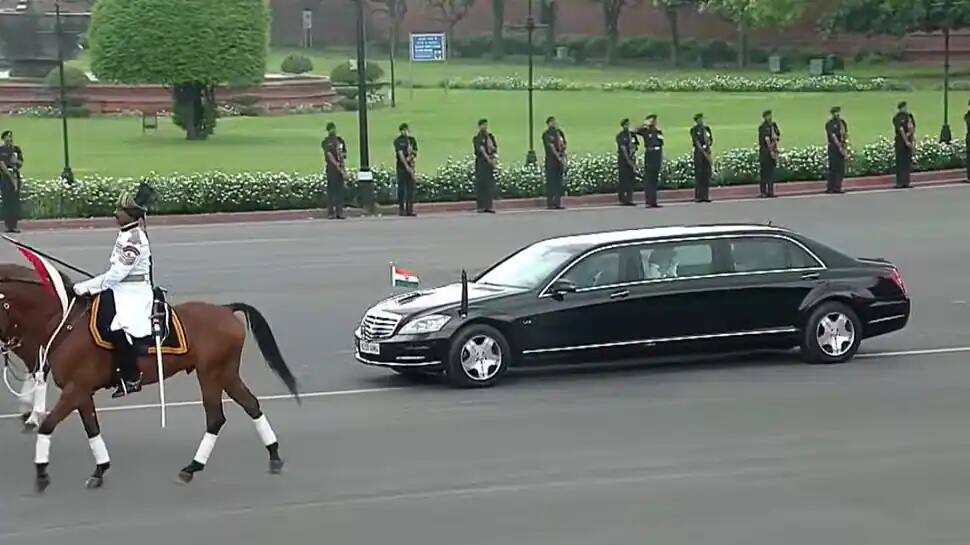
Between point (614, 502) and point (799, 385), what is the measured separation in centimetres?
472

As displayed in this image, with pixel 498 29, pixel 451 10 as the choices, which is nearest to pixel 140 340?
pixel 498 29

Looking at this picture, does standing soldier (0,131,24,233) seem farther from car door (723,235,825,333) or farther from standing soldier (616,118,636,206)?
car door (723,235,825,333)

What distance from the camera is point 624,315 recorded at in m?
15.1

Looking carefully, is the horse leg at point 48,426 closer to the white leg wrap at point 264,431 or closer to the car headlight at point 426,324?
the white leg wrap at point 264,431

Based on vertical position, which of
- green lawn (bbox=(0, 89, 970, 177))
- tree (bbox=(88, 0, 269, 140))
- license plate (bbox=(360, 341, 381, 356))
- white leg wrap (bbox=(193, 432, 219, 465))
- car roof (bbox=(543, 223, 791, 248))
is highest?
tree (bbox=(88, 0, 269, 140))

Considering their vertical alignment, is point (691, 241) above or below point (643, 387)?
above

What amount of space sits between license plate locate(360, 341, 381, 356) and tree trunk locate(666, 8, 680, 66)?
79.7 m

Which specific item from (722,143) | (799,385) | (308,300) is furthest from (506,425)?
(722,143)

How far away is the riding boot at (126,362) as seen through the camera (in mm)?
10912

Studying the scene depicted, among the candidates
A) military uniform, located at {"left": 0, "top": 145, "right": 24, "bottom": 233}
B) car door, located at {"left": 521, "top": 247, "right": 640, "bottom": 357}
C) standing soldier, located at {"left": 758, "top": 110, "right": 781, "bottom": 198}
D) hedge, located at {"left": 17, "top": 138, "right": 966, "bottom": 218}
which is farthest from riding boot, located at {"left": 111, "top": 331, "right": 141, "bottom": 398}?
standing soldier, located at {"left": 758, "top": 110, "right": 781, "bottom": 198}

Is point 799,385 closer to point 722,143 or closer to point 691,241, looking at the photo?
point 691,241

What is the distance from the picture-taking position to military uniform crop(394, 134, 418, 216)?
32906mm

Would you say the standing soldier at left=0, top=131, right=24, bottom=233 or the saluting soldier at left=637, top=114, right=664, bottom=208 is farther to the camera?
the saluting soldier at left=637, top=114, right=664, bottom=208

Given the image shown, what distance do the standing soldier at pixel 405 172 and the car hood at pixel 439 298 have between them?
17427mm
